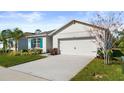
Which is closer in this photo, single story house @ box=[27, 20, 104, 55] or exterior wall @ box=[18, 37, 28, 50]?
single story house @ box=[27, 20, 104, 55]

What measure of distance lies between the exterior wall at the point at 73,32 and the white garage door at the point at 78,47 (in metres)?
0.53

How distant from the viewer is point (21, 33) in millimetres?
27984

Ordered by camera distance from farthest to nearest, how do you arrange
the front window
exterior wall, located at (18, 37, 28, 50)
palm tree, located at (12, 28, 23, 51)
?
palm tree, located at (12, 28, 23, 51), exterior wall, located at (18, 37, 28, 50), the front window

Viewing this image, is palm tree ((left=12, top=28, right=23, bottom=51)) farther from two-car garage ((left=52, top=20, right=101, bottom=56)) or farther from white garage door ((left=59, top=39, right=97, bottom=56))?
white garage door ((left=59, top=39, right=97, bottom=56))

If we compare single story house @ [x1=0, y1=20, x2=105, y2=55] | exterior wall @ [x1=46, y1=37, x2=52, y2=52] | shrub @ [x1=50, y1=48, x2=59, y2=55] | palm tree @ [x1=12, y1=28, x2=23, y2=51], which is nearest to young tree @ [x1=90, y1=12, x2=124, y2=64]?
single story house @ [x1=0, y1=20, x2=105, y2=55]

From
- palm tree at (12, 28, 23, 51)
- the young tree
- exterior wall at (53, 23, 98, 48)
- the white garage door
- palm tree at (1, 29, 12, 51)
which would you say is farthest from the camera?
palm tree at (1, 29, 12, 51)

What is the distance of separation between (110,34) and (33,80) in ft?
24.7

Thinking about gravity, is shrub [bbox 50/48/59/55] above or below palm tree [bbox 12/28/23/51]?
below

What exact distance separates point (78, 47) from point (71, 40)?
1.23 metres

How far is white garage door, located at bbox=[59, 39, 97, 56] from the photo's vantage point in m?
20.3

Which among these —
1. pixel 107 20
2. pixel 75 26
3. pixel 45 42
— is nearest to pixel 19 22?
pixel 45 42

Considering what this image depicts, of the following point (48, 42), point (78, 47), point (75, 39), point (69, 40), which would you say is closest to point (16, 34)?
point (48, 42)

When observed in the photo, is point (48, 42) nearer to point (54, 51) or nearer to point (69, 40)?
point (54, 51)
